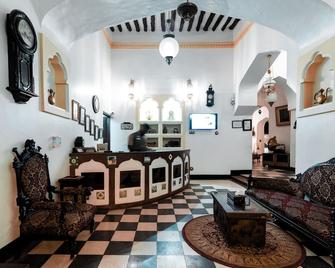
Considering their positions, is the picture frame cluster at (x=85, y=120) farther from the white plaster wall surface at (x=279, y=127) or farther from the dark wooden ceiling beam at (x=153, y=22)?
the white plaster wall surface at (x=279, y=127)

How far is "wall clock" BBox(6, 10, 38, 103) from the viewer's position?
2248mm

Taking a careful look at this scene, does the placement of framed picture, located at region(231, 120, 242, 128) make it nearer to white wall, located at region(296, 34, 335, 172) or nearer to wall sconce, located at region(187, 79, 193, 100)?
wall sconce, located at region(187, 79, 193, 100)

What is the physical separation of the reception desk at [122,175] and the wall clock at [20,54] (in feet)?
5.00

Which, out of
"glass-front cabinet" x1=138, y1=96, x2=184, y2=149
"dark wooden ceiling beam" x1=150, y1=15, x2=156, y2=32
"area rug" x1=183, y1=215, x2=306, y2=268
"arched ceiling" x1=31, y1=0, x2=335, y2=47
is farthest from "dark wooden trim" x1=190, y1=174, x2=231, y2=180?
"dark wooden ceiling beam" x1=150, y1=15, x2=156, y2=32

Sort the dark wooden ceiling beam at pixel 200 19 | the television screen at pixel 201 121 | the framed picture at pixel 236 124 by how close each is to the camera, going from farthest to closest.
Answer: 1. the framed picture at pixel 236 124
2. the television screen at pixel 201 121
3. the dark wooden ceiling beam at pixel 200 19

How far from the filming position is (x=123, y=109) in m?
6.71

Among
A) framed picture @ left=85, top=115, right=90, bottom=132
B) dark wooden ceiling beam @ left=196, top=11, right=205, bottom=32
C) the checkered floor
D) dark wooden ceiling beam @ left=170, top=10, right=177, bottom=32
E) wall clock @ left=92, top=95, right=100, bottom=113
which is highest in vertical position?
dark wooden ceiling beam @ left=196, top=11, right=205, bottom=32

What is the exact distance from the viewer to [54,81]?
3627 millimetres

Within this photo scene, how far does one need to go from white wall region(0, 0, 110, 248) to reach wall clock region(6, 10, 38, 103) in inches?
2.1

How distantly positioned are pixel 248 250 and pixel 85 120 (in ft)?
12.5

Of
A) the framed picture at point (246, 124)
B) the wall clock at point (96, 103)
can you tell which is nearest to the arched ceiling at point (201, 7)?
the wall clock at point (96, 103)

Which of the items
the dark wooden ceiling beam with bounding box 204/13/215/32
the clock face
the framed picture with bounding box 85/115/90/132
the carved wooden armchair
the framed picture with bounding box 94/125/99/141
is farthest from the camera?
the dark wooden ceiling beam with bounding box 204/13/215/32

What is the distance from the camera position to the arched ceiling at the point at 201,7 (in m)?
2.88

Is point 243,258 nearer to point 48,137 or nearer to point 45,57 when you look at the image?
point 48,137
